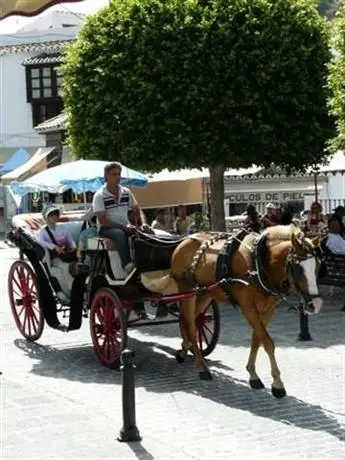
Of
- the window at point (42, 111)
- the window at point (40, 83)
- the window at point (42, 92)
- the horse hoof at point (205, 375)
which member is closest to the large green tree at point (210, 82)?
Answer: the horse hoof at point (205, 375)

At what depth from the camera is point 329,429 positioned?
25.0 feet

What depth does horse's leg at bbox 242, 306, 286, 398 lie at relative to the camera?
8672mm

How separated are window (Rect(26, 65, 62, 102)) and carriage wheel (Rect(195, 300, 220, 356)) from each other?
45398mm

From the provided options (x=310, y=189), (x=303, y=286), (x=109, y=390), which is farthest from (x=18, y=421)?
(x=310, y=189)

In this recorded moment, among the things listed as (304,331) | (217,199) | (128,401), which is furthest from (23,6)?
(217,199)

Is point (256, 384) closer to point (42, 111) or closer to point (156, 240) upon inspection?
point (156, 240)

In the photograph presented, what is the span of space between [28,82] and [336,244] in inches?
1710

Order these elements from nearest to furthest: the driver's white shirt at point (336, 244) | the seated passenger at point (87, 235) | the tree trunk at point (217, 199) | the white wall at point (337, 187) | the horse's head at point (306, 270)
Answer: the horse's head at point (306, 270)
the seated passenger at point (87, 235)
the driver's white shirt at point (336, 244)
the tree trunk at point (217, 199)
the white wall at point (337, 187)

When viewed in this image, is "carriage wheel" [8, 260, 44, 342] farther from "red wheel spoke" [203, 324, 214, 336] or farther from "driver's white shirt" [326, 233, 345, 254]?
"driver's white shirt" [326, 233, 345, 254]

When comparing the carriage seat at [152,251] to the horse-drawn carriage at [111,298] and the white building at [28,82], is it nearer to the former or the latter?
the horse-drawn carriage at [111,298]

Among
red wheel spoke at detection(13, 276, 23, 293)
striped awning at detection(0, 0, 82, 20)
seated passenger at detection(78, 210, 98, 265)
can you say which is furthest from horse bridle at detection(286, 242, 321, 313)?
red wheel spoke at detection(13, 276, 23, 293)

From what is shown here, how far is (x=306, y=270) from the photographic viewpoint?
26.7ft

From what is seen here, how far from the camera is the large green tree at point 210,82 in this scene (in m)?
16.5

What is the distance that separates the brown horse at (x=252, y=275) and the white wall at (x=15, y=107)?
49.5m
